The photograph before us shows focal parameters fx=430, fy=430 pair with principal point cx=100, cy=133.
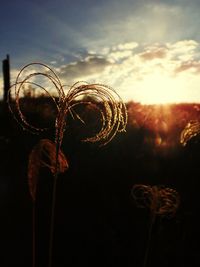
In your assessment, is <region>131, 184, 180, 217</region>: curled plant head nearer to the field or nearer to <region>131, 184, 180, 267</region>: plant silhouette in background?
<region>131, 184, 180, 267</region>: plant silhouette in background

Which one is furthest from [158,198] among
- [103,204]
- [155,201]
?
[103,204]

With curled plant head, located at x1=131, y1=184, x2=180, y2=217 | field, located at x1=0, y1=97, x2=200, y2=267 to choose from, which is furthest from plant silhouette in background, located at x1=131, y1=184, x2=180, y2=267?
field, located at x1=0, y1=97, x2=200, y2=267

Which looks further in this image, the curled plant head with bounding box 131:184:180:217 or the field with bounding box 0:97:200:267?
the field with bounding box 0:97:200:267

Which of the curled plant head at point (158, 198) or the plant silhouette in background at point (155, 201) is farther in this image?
the curled plant head at point (158, 198)

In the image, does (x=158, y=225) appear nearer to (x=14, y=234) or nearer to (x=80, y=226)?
(x=80, y=226)

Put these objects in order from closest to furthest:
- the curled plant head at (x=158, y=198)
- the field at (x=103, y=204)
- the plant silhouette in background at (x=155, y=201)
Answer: the plant silhouette in background at (x=155, y=201), the curled plant head at (x=158, y=198), the field at (x=103, y=204)

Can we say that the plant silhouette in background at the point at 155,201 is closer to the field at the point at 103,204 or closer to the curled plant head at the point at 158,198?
the curled plant head at the point at 158,198

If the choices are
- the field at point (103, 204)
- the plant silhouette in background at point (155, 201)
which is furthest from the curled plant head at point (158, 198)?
the field at point (103, 204)

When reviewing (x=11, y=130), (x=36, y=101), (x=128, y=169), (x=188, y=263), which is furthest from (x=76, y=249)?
(x=36, y=101)
